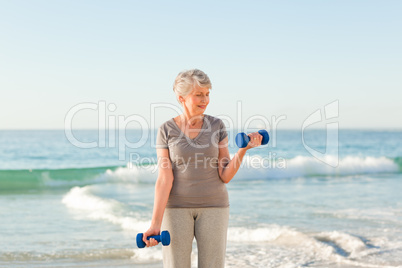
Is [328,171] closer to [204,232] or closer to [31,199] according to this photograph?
[31,199]

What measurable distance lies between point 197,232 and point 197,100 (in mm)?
753

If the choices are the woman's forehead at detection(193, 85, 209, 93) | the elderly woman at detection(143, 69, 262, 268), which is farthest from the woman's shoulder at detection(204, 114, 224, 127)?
the woman's forehead at detection(193, 85, 209, 93)

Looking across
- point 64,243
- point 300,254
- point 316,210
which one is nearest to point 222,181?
point 300,254

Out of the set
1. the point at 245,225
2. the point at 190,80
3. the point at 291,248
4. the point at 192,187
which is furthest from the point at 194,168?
the point at 245,225

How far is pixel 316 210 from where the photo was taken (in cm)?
764

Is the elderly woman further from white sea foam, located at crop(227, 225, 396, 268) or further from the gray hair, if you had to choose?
white sea foam, located at crop(227, 225, 396, 268)

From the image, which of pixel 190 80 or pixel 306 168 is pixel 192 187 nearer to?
pixel 190 80

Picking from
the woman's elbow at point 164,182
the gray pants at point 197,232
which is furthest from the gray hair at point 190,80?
the gray pants at point 197,232

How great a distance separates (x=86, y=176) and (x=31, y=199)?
5.39 m

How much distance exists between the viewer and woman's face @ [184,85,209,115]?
96.8 inches

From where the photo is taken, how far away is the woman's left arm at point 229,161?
93.7 inches

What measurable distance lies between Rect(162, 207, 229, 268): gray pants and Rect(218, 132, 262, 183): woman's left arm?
0.20 m

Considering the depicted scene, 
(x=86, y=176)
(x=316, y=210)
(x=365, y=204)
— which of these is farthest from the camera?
(x=86, y=176)

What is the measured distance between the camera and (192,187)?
250 cm
